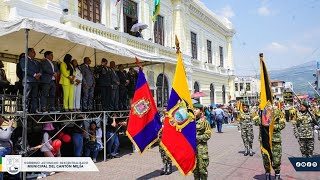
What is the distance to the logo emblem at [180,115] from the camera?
17.7ft

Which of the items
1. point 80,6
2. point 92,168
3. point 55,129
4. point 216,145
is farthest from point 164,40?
point 92,168

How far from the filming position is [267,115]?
6.35 meters

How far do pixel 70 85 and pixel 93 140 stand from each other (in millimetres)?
1719

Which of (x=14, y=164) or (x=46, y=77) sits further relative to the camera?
(x=46, y=77)

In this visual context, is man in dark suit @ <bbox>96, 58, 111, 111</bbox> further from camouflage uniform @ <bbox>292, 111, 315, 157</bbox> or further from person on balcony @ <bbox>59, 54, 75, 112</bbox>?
camouflage uniform @ <bbox>292, 111, 315, 157</bbox>

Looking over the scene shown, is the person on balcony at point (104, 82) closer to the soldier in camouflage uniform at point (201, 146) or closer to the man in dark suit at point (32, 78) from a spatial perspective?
the man in dark suit at point (32, 78)

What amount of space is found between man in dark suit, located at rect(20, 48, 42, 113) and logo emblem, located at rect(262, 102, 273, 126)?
16.4 feet

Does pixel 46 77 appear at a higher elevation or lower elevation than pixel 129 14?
lower

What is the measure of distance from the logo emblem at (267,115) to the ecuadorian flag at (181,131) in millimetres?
1802

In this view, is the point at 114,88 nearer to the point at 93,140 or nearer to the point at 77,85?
the point at 77,85

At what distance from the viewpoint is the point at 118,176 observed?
7.32 metres

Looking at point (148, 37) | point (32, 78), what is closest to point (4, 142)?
point (32, 78)

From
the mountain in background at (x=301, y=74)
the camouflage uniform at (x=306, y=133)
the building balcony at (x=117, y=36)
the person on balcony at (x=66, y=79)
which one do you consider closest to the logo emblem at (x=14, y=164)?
the person on balcony at (x=66, y=79)

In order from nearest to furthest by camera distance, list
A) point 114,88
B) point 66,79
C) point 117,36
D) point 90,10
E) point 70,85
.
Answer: point 66,79 < point 70,85 < point 114,88 < point 90,10 < point 117,36
